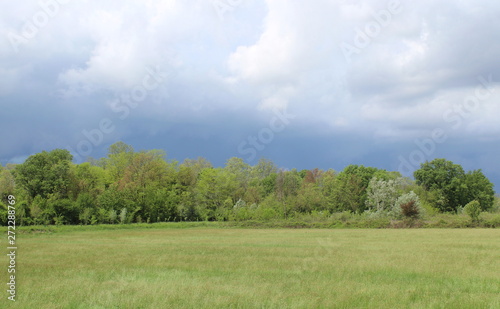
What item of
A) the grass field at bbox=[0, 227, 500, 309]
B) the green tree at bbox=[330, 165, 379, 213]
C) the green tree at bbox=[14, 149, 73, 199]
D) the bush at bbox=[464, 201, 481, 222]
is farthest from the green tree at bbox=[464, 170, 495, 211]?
the green tree at bbox=[14, 149, 73, 199]

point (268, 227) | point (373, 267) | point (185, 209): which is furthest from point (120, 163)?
point (373, 267)

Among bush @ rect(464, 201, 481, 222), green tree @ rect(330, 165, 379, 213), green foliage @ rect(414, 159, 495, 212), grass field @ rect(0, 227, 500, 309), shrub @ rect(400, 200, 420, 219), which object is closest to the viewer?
grass field @ rect(0, 227, 500, 309)

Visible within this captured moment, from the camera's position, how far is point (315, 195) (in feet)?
300

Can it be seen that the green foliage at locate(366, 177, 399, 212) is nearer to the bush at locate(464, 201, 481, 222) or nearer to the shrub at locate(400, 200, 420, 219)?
the shrub at locate(400, 200, 420, 219)

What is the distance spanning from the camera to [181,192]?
96938mm

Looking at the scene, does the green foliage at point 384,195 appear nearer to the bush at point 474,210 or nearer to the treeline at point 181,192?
the treeline at point 181,192

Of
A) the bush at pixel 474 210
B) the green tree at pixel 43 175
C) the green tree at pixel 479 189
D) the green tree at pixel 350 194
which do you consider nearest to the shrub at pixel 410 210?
the bush at pixel 474 210

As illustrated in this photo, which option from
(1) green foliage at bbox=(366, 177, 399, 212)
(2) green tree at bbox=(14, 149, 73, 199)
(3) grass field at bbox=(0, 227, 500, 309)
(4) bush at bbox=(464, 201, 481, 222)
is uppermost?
(2) green tree at bbox=(14, 149, 73, 199)

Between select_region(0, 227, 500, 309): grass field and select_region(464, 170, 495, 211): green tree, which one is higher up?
select_region(464, 170, 495, 211): green tree

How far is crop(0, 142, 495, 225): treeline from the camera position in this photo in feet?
235

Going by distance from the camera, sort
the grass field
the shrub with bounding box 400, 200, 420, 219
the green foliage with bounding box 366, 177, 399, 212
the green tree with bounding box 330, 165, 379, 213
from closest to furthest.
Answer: the grass field < the shrub with bounding box 400, 200, 420, 219 < the green foliage with bounding box 366, 177, 399, 212 < the green tree with bounding box 330, 165, 379, 213

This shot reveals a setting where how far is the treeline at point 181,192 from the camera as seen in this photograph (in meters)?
71.5

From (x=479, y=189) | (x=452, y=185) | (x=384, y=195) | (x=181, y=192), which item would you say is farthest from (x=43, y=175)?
(x=479, y=189)

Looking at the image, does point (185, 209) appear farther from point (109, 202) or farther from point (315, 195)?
point (315, 195)
